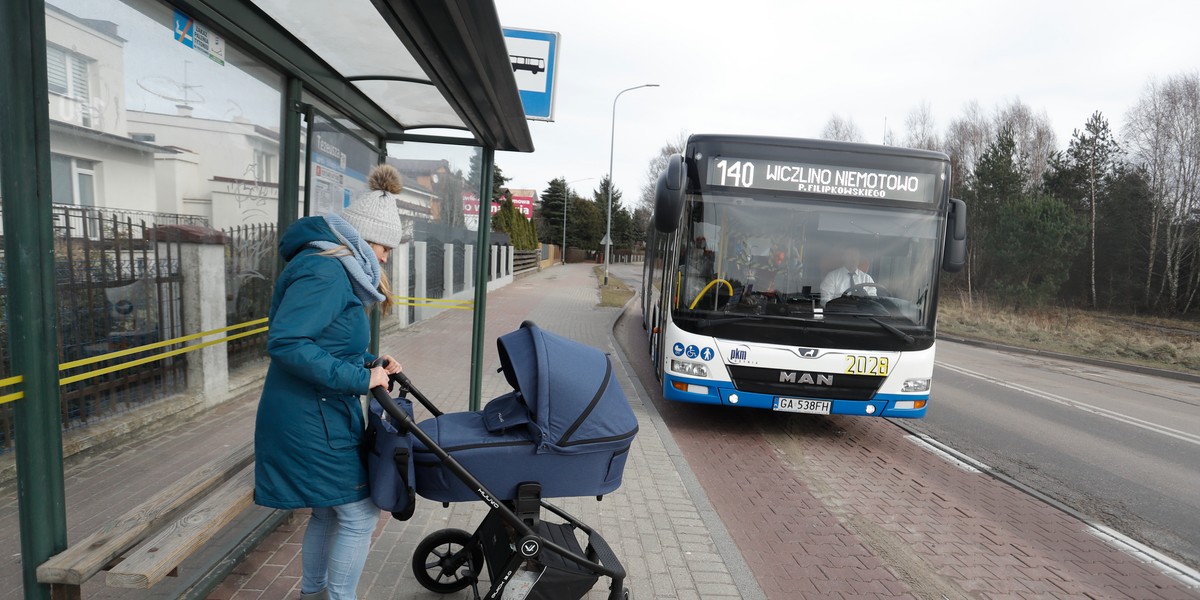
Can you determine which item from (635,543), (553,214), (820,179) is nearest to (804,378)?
(820,179)

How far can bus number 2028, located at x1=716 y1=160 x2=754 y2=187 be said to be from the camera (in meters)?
6.50

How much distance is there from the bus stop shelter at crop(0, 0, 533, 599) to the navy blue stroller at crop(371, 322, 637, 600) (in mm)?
999

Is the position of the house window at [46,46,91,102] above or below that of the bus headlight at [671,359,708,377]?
above

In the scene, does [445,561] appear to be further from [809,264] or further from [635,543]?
[809,264]

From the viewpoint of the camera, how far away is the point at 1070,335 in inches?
808

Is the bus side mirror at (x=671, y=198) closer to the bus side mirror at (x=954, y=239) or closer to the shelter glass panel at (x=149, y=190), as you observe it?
the bus side mirror at (x=954, y=239)

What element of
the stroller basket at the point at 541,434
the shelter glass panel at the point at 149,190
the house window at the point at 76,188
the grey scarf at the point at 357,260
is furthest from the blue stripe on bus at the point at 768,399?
the house window at the point at 76,188

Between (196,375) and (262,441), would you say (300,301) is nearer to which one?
(262,441)

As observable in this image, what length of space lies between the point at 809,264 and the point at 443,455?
4.86 metres

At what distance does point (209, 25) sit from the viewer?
3445mm

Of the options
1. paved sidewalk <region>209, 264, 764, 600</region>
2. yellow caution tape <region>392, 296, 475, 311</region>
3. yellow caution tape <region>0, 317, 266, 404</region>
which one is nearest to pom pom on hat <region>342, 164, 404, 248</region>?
paved sidewalk <region>209, 264, 764, 600</region>

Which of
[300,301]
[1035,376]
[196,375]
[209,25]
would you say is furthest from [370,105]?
[1035,376]

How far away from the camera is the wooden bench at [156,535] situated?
204 centimetres

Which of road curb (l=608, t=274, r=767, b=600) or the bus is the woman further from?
the bus
